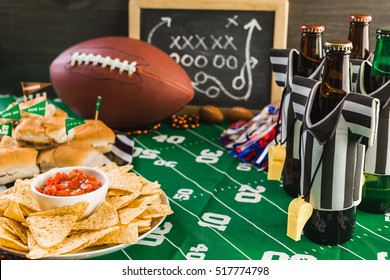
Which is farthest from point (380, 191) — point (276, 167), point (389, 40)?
point (389, 40)

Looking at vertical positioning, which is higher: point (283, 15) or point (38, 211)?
point (283, 15)

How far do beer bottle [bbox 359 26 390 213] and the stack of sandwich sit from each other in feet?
2.27

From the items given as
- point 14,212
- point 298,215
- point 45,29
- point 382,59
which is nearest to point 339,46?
point 382,59

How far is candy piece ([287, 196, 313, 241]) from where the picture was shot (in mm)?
1124

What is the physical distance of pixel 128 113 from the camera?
1.80m

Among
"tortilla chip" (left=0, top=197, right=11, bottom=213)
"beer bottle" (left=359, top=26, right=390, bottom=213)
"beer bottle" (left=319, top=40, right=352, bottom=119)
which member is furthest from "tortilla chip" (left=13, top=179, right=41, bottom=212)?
"beer bottle" (left=359, top=26, right=390, bottom=213)

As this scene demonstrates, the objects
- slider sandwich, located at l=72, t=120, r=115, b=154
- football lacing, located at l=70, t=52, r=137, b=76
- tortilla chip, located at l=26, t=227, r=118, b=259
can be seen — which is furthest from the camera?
football lacing, located at l=70, t=52, r=137, b=76

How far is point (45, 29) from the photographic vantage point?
2.21m

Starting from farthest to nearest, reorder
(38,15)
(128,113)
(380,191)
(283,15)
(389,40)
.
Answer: (38,15) < (283,15) < (128,113) < (380,191) < (389,40)

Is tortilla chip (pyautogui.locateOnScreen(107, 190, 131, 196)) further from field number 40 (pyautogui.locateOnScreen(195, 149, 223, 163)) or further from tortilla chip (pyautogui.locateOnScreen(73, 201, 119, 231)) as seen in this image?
field number 40 (pyautogui.locateOnScreen(195, 149, 223, 163))

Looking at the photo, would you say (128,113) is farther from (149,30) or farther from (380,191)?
(380,191)

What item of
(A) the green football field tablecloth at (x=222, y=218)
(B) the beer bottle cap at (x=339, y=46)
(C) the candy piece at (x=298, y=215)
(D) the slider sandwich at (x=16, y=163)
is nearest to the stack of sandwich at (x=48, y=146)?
(D) the slider sandwich at (x=16, y=163)

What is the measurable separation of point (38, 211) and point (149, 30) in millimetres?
1032

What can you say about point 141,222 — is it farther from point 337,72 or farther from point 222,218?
point 337,72
